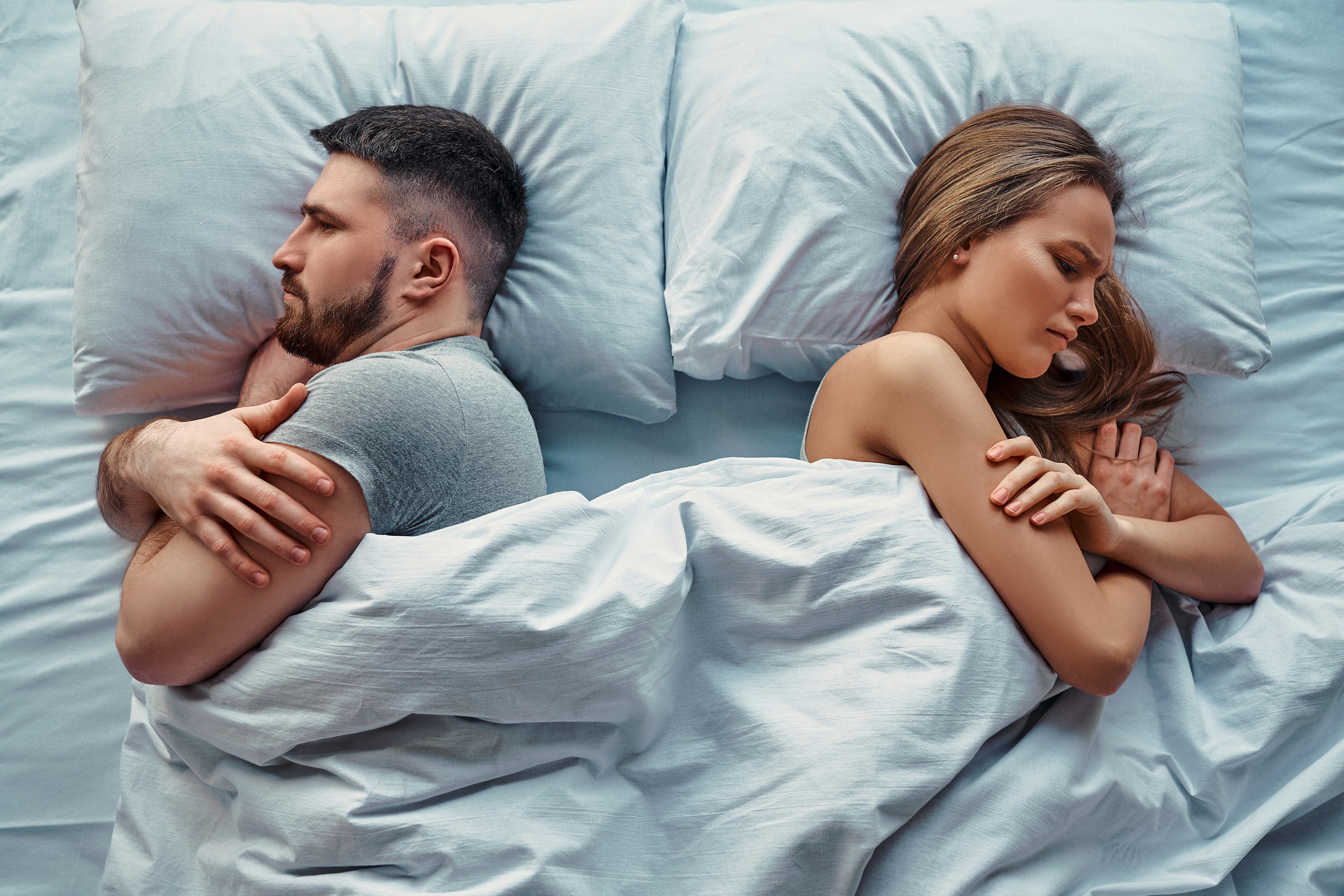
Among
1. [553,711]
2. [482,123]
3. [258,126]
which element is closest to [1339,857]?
[553,711]

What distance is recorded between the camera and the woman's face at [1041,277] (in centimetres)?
105

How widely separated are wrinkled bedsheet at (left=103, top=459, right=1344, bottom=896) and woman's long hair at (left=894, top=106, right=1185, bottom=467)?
34 cm

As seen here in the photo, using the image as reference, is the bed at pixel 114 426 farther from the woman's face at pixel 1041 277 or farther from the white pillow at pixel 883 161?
the woman's face at pixel 1041 277

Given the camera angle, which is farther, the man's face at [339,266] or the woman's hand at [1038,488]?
the man's face at [339,266]

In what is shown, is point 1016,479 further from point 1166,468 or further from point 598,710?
point 598,710

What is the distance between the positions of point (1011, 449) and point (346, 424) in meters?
0.73

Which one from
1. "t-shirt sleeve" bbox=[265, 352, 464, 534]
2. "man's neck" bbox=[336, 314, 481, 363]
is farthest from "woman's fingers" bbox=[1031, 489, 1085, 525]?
"man's neck" bbox=[336, 314, 481, 363]

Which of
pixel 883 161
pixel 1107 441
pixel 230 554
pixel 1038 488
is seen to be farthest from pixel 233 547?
pixel 1107 441

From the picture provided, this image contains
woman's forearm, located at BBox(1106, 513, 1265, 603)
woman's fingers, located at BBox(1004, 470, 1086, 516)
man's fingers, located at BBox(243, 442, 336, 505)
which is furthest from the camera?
woman's forearm, located at BBox(1106, 513, 1265, 603)

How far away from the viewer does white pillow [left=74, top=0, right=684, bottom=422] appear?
→ 3.75 feet

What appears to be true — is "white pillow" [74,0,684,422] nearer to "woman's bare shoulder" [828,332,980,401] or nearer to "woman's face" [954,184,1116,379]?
"woman's bare shoulder" [828,332,980,401]

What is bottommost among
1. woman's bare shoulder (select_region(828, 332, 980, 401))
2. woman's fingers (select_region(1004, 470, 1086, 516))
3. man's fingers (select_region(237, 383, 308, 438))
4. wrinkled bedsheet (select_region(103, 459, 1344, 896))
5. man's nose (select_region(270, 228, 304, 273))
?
wrinkled bedsheet (select_region(103, 459, 1344, 896))

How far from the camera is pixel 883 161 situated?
119cm

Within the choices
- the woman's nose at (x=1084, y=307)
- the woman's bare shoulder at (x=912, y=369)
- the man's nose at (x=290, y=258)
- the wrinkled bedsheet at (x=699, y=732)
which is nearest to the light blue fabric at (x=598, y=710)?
the wrinkled bedsheet at (x=699, y=732)
